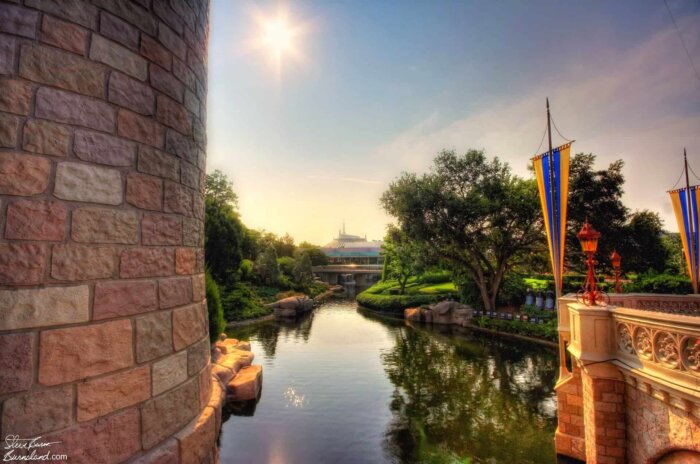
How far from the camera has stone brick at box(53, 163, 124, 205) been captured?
2064 millimetres

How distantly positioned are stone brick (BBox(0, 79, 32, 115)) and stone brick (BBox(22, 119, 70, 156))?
0.08m

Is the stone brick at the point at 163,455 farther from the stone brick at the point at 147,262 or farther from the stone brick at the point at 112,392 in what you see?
the stone brick at the point at 147,262

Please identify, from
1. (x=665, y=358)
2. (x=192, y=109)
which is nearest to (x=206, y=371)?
(x=192, y=109)

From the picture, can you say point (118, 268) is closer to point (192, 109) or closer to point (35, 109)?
point (35, 109)

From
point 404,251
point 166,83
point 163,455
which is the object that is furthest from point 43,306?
point 404,251

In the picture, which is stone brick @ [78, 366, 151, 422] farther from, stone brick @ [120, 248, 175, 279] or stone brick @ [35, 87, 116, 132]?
stone brick @ [35, 87, 116, 132]

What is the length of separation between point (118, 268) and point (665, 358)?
6.71 m

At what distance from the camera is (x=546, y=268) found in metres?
26.8

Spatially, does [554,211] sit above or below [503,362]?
above

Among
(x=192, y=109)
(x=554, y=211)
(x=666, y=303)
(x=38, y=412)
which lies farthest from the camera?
(x=554, y=211)

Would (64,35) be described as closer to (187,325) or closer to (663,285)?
(187,325)

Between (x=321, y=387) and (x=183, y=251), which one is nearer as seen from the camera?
(x=183, y=251)

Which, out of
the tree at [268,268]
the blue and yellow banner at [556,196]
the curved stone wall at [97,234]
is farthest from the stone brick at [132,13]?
the tree at [268,268]

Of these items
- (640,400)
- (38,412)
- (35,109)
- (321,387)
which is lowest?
(321,387)
